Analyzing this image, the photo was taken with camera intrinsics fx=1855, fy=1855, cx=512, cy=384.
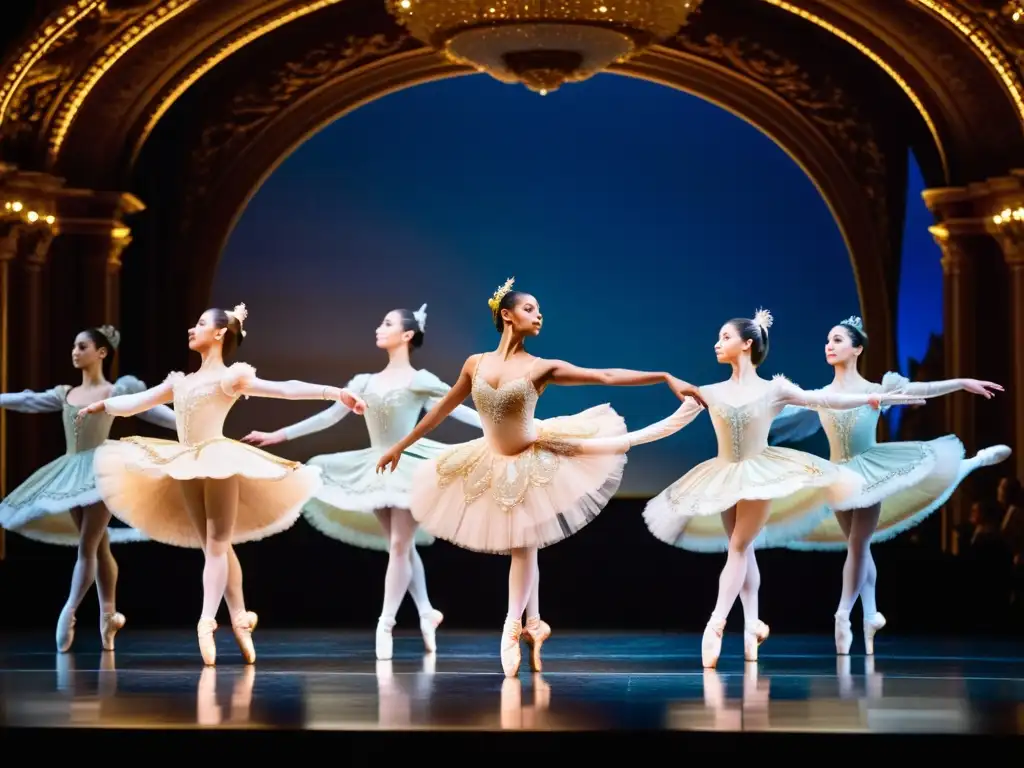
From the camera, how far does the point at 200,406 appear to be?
23.2 ft

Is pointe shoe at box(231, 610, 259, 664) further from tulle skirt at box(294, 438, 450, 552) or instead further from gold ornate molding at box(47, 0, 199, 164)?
gold ornate molding at box(47, 0, 199, 164)

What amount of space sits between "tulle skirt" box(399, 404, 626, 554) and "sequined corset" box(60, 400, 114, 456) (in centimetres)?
201

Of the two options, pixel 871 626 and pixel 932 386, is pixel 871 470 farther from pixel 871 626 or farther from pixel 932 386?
pixel 871 626

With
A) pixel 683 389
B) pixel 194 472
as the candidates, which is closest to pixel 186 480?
pixel 194 472

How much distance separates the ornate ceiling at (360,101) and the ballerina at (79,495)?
2.31 meters

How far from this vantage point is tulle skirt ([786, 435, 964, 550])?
7.66 metres

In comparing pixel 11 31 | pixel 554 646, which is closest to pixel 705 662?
pixel 554 646

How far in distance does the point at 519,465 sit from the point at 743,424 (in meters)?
1.01

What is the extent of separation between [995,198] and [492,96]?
2.98 metres

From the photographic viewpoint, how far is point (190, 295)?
1069 cm

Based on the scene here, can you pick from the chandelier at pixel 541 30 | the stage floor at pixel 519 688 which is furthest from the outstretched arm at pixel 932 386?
the chandelier at pixel 541 30

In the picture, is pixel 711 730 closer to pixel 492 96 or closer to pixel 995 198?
pixel 995 198

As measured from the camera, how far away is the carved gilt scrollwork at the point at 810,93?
10594 millimetres

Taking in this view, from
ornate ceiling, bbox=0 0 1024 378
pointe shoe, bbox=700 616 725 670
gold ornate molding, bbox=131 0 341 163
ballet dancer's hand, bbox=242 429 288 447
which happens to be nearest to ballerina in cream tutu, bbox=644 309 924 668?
pointe shoe, bbox=700 616 725 670
